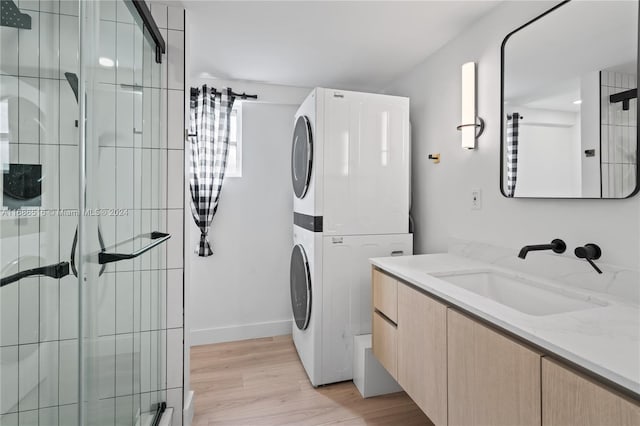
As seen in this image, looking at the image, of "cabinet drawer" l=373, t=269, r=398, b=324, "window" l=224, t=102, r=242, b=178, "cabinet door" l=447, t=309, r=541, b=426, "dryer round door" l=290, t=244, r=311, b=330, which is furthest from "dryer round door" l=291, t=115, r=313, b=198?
"cabinet door" l=447, t=309, r=541, b=426

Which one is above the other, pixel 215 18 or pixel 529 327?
pixel 215 18

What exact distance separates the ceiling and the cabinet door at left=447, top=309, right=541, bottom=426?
62.6 inches

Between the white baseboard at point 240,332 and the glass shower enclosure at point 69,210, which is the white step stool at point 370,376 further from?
the glass shower enclosure at point 69,210

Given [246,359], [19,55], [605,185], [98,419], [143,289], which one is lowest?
[246,359]

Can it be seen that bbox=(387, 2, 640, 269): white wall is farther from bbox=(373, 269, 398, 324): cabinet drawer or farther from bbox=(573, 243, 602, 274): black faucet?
bbox=(373, 269, 398, 324): cabinet drawer

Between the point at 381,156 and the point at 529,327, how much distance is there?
145 centimetres

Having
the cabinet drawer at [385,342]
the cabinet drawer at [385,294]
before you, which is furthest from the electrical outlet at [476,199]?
the cabinet drawer at [385,342]

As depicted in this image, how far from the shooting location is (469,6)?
1.62 m

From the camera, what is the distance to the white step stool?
6.35 feet

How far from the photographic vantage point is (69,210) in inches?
32.8

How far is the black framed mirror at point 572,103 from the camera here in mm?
1104

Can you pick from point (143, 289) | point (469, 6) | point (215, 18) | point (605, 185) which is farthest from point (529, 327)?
point (215, 18)

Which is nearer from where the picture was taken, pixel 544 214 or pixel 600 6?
pixel 600 6

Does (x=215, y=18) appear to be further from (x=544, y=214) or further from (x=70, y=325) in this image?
(x=544, y=214)
